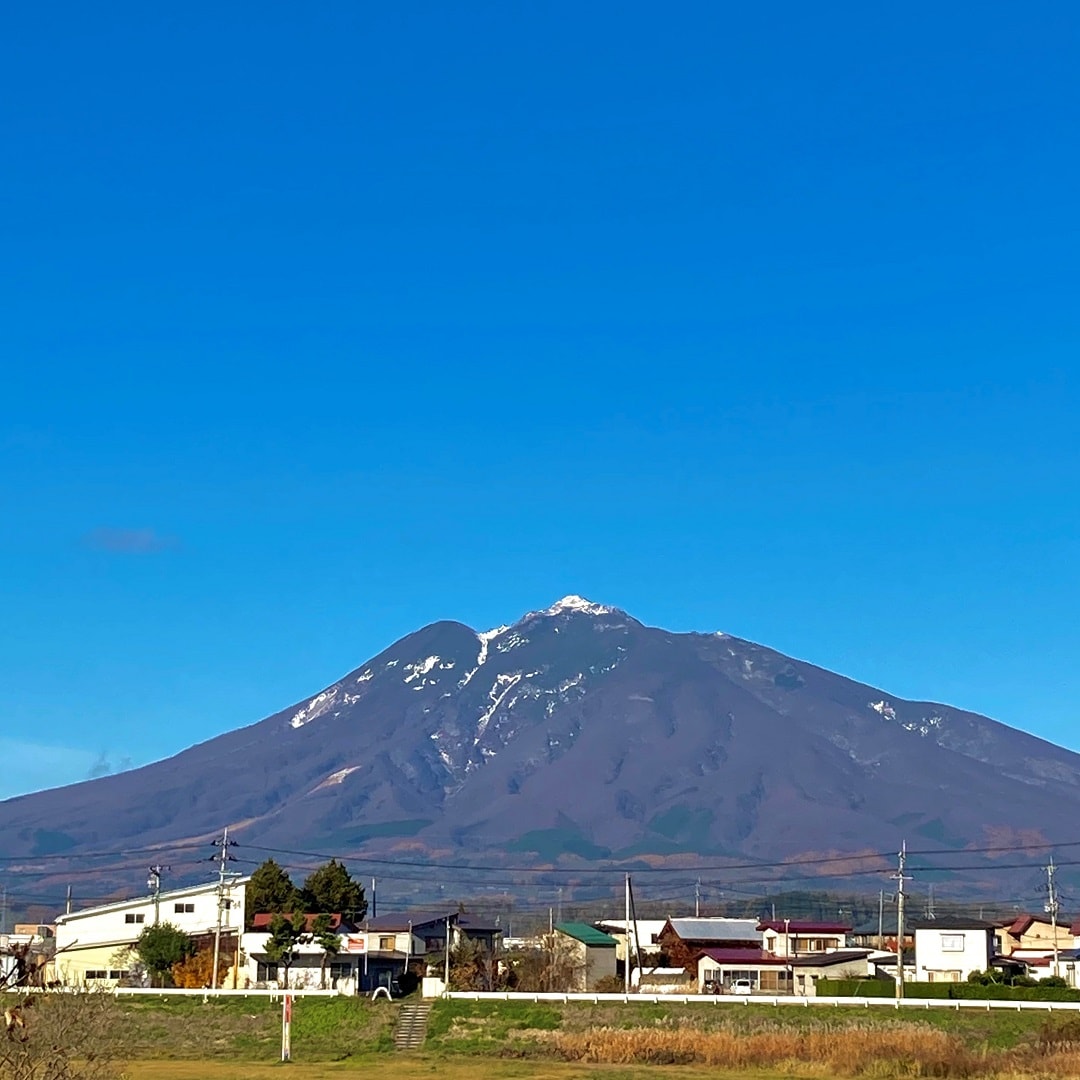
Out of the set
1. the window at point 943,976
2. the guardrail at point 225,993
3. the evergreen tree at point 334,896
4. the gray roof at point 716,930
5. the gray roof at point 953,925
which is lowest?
the window at point 943,976

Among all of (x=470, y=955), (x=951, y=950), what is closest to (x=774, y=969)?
(x=951, y=950)

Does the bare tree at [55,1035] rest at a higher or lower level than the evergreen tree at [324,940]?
higher

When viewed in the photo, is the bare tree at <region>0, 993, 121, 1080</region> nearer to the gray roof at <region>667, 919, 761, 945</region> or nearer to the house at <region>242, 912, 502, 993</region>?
the house at <region>242, 912, 502, 993</region>

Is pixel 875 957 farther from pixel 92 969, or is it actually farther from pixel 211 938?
pixel 92 969

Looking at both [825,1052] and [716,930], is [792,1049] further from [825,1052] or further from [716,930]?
[716,930]

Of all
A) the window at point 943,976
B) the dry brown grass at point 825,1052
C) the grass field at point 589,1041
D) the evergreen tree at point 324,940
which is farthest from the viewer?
the window at point 943,976

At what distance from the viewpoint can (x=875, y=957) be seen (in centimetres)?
8288

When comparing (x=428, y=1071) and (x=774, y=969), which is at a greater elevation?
(x=774, y=969)

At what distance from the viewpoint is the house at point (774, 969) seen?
78625 mm

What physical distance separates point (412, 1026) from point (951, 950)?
33.1 meters

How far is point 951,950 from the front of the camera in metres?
79.2

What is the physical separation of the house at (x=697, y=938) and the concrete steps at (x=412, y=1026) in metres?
28.0

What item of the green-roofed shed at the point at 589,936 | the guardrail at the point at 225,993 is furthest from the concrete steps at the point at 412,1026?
the green-roofed shed at the point at 589,936

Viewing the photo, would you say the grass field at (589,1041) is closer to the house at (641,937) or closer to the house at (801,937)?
the house at (641,937)
